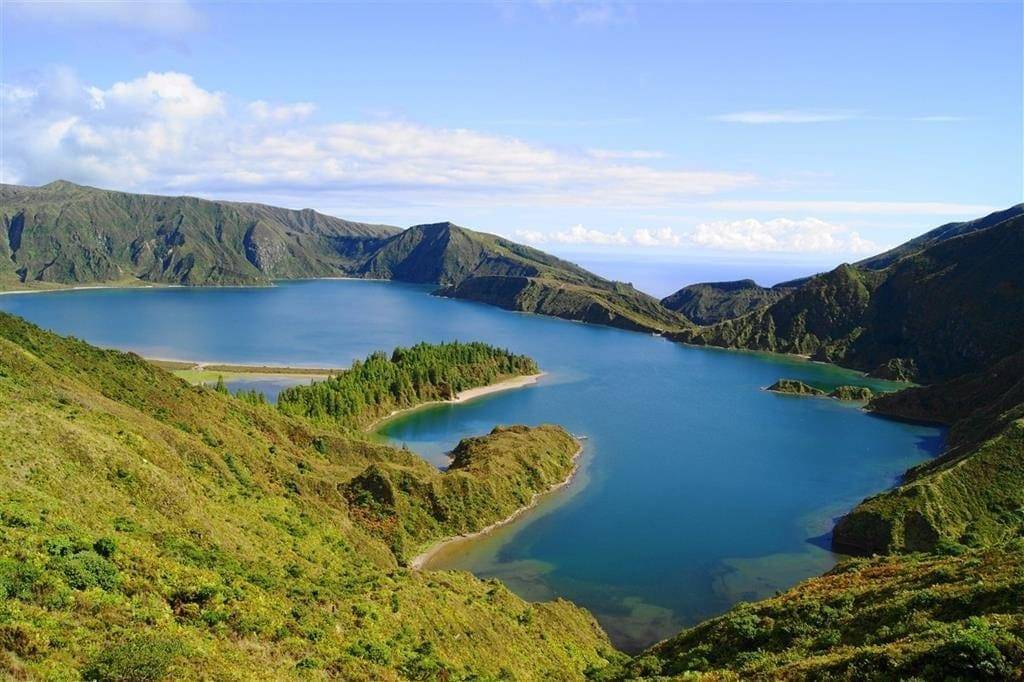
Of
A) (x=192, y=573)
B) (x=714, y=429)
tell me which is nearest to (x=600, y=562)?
(x=192, y=573)

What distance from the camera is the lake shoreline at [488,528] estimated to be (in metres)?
73.8

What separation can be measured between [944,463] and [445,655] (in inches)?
3202

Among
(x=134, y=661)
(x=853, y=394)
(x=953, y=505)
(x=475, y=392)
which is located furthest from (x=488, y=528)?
(x=853, y=394)

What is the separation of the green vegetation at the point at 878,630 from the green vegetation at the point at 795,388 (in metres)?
137

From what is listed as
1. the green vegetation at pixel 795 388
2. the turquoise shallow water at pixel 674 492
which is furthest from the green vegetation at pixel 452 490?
the green vegetation at pixel 795 388

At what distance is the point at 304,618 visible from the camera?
121 feet

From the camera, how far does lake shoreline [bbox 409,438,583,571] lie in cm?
7381

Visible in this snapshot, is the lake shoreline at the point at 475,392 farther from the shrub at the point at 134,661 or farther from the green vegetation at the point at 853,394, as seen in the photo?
the shrub at the point at 134,661

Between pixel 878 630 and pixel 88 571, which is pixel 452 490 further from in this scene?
pixel 88 571

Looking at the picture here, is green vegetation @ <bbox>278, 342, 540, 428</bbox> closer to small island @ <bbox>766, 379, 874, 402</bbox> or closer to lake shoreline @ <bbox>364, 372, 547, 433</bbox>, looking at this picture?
lake shoreline @ <bbox>364, 372, 547, 433</bbox>

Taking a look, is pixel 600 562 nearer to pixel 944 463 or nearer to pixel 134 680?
pixel 944 463

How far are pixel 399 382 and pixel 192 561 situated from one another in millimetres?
113010

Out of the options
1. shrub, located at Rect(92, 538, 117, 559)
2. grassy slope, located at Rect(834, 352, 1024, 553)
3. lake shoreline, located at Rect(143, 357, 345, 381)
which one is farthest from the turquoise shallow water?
lake shoreline, located at Rect(143, 357, 345, 381)

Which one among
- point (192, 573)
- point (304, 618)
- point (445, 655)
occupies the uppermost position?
point (192, 573)
